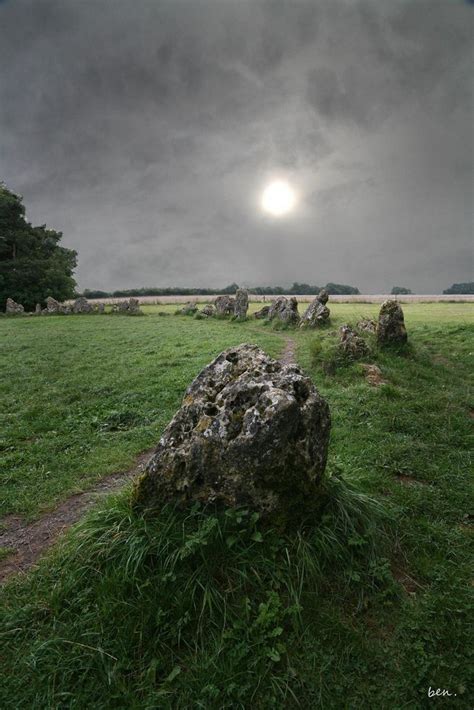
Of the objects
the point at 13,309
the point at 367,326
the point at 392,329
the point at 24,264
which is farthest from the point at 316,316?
the point at 24,264

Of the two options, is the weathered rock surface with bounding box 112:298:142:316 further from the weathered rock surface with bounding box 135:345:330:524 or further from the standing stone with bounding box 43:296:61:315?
the weathered rock surface with bounding box 135:345:330:524

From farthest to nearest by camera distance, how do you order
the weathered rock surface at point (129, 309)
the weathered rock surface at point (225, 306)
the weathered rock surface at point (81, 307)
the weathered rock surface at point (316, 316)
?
the weathered rock surface at point (81, 307) → the weathered rock surface at point (129, 309) → the weathered rock surface at point (225, 306) → the weathered rock surface at point (316, 316)

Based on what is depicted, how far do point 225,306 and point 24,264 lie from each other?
114 feet

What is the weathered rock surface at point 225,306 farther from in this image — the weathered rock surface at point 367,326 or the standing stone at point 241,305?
the weathered rock surface at point 367,326

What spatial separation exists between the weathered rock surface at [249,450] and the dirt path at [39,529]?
5.21 ft

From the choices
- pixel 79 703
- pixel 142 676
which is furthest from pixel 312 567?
pixel 79 703

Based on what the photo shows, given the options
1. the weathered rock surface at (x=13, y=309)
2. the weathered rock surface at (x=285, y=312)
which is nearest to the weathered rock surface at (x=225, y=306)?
the weathered rock surface at (x=285, y=312)

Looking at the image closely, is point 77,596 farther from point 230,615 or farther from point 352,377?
point 352,377

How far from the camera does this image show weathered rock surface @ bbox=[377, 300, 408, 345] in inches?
556

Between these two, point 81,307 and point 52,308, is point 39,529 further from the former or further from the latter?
point 52,308

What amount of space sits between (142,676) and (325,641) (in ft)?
5.37

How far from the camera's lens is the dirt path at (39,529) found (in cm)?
464

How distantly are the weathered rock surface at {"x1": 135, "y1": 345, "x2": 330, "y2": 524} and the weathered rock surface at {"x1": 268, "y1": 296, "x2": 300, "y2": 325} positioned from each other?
69.5ft

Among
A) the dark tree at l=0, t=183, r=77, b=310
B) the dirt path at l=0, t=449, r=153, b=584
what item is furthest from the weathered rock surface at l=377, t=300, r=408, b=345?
the dark tree at l=0, t=183, r=77, b=310
